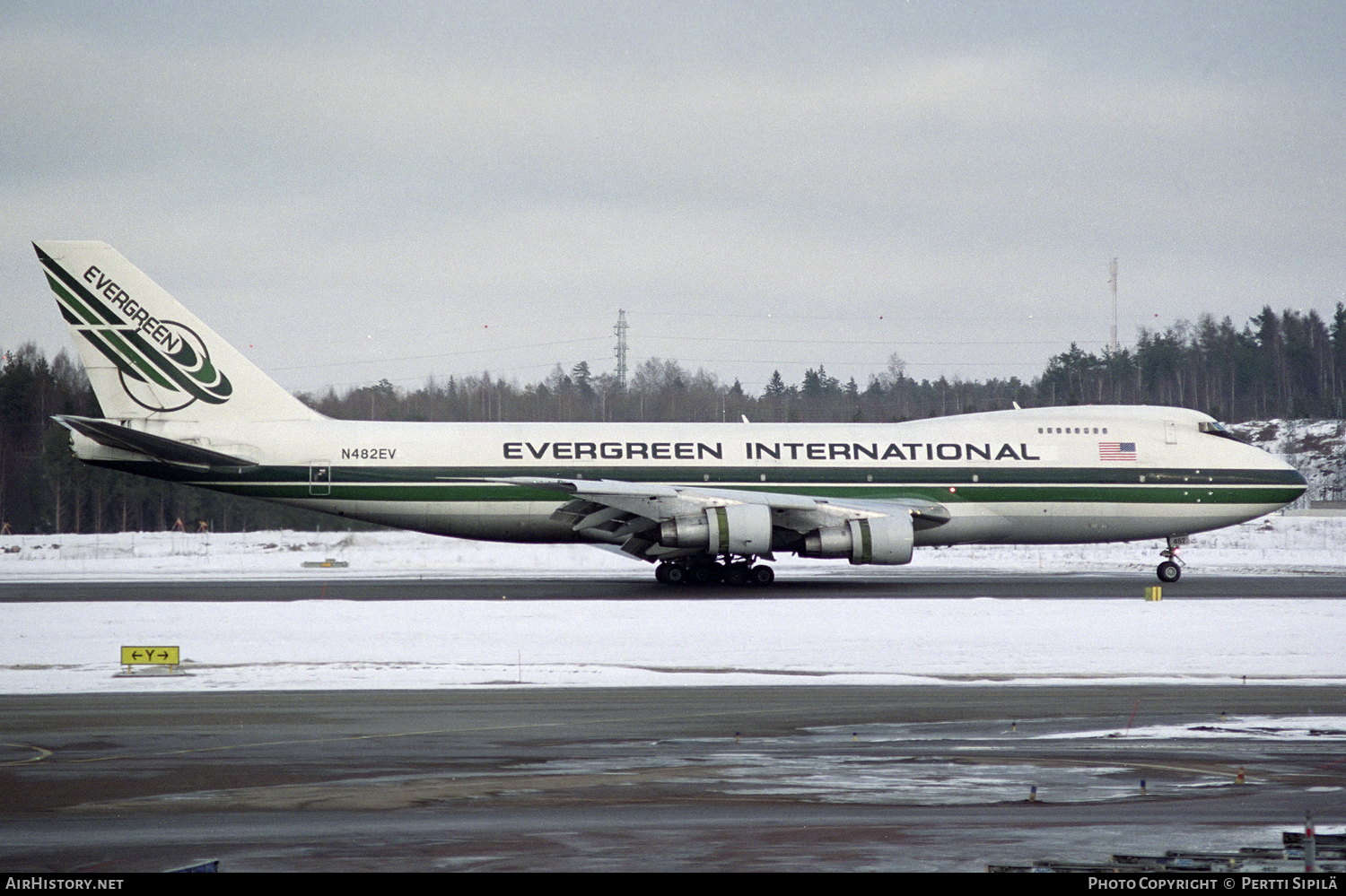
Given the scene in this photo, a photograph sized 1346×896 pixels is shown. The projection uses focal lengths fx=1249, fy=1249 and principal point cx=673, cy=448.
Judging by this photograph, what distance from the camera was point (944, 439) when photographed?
107 ft

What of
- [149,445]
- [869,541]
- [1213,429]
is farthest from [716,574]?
[1213,429]

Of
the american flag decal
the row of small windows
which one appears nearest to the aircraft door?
the row of small windows

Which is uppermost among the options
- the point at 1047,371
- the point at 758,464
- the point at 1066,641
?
the point at 1047,371

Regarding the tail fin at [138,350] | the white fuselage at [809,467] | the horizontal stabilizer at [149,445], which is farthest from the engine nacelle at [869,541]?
the horizontal stabilizer at [149,445]

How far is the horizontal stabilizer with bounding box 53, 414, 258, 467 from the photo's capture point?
29219mm

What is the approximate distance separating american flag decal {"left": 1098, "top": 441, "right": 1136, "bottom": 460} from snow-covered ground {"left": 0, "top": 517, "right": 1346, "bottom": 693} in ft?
23.6

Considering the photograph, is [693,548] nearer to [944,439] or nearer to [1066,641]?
[944,439]

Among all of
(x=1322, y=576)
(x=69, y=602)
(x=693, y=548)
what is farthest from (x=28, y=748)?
(x=1322, y=576)

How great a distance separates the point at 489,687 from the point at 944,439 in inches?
760

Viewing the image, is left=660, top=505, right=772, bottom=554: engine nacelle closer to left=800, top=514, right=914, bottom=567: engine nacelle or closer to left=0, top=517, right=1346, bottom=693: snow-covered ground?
left=0, top=517, right=1346, bottom=693: snow-covered ground

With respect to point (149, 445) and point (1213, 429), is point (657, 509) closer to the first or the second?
point (149, 445)

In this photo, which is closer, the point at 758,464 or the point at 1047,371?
the point at 758,464

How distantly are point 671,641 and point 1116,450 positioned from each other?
17.3 metres

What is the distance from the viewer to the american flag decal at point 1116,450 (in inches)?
1297
